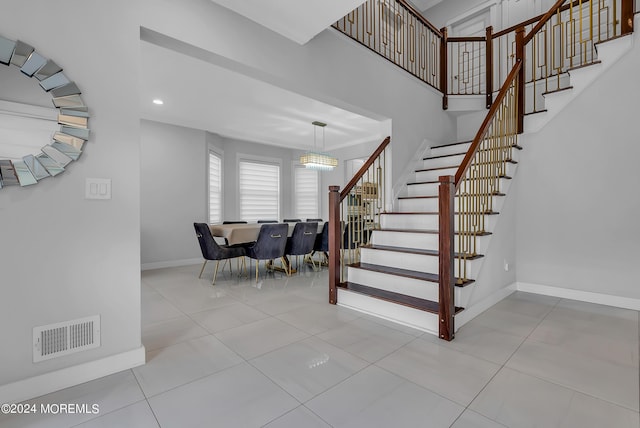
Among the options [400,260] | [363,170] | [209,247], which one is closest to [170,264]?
[209,247]

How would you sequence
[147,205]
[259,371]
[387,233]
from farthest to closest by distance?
[147,205]
[387,233]
[259,371]

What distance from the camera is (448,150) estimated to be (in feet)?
14.3

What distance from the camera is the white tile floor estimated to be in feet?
4.76

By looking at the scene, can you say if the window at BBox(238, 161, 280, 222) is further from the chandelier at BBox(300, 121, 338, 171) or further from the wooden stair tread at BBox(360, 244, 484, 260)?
the wooden stair tread at BBox(360, 244, 484, 260)

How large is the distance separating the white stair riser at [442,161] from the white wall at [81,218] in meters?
3.72

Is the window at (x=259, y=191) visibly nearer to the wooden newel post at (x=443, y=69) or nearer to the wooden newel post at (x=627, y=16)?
the wooden newel post at (x=443, y=69)

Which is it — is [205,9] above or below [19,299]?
above

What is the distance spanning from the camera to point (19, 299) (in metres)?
1.60

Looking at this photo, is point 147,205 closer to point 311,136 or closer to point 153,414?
point 311,136

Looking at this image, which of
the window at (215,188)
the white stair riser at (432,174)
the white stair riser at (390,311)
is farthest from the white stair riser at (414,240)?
the window at (215,188)

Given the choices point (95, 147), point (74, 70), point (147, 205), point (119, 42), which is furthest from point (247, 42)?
point (147, 205)

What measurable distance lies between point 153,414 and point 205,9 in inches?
107

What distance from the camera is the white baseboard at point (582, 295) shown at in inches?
118

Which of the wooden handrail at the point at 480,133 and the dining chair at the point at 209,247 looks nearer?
the wooden handrail at the point at 480,133
